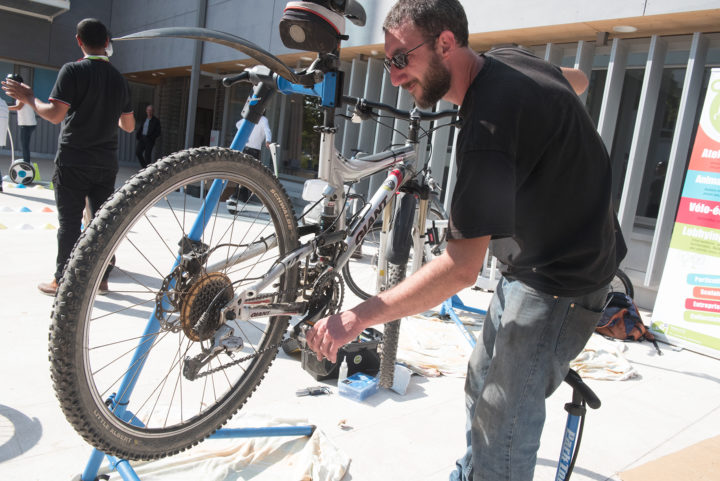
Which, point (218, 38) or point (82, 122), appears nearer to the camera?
point (218, 38)

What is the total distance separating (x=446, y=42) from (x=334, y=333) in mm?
883

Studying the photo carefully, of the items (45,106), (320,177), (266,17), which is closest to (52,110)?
(45,106)

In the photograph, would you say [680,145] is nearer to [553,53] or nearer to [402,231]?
[553,53]

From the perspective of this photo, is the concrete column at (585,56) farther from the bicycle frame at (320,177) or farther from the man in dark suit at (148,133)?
the man in dark suit at (148,133)

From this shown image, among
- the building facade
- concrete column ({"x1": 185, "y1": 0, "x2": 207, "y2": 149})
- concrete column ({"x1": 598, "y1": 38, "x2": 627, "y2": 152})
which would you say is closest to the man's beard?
the building facade

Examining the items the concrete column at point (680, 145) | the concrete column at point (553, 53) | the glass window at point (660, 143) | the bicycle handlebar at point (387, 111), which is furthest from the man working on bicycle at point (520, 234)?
the glass window at point (660, 143)

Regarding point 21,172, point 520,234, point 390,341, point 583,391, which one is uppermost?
point 520,234

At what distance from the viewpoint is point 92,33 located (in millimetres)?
3738

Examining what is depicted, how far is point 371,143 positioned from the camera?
9078mm

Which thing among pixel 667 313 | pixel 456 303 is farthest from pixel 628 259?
pixel 456 303

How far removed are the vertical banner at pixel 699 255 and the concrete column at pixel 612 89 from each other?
4.65ft

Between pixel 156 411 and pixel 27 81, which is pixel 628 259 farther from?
pixel 27 81

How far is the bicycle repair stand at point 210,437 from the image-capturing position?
5.93ft

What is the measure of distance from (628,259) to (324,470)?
17.1 feet
